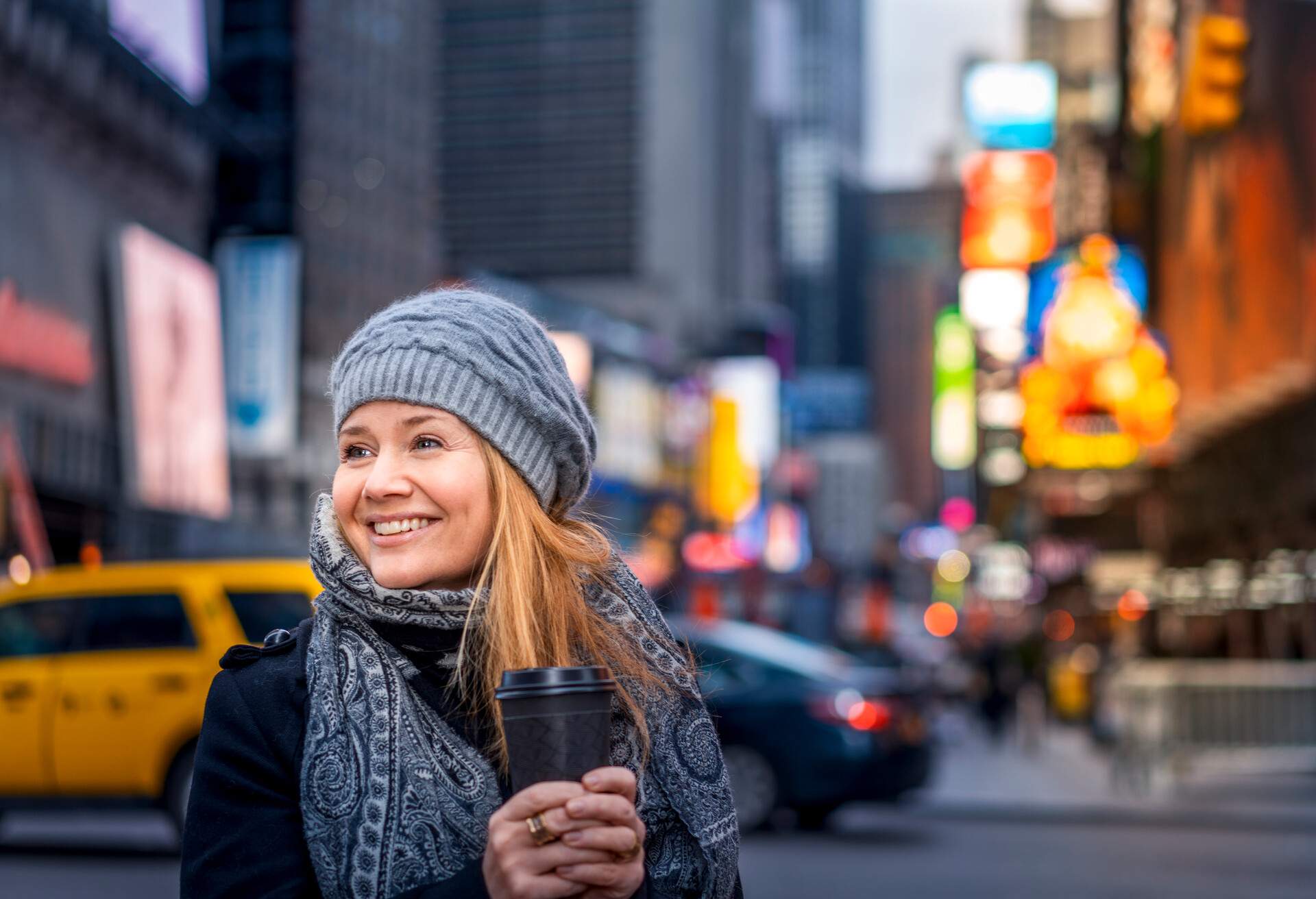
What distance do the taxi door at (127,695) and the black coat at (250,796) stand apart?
29.2ft

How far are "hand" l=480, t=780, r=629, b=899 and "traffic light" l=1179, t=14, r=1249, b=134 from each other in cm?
2066

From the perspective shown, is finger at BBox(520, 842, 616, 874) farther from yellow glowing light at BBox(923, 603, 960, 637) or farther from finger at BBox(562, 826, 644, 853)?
yellow glowing light at BBox(923, 603, 960, 637)

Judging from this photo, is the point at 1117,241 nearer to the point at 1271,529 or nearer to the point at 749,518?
the point at 1271,529

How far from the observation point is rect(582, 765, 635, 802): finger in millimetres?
2021

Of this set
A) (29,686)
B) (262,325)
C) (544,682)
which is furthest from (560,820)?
(262,325)

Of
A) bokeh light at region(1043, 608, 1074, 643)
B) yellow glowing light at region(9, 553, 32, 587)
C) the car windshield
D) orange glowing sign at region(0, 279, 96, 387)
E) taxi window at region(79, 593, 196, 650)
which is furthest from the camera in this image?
bokeh light at region(1043, 608, 1074, 643)

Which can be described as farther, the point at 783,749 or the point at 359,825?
the point at 783,749

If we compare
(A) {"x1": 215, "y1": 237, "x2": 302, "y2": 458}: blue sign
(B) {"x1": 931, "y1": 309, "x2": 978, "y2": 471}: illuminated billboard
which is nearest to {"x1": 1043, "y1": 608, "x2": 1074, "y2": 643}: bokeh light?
(B) {"x1": 931, "y1": 309, "x2": 978, "y2": 471}: illuminated billboard

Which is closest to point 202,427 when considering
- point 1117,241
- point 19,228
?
point 19,228

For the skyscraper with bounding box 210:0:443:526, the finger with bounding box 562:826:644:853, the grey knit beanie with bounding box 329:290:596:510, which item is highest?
the skyscraper with bounding box 210:0:443:526

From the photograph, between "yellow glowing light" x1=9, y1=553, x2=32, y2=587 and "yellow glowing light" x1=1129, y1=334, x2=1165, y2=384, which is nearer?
"yellow glowing light" x1=1129, y1=334, x2=1165, y2=384

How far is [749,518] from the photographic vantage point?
9756 centimetres

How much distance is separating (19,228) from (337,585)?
91.7 feet

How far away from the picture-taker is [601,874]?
6.77 feet
